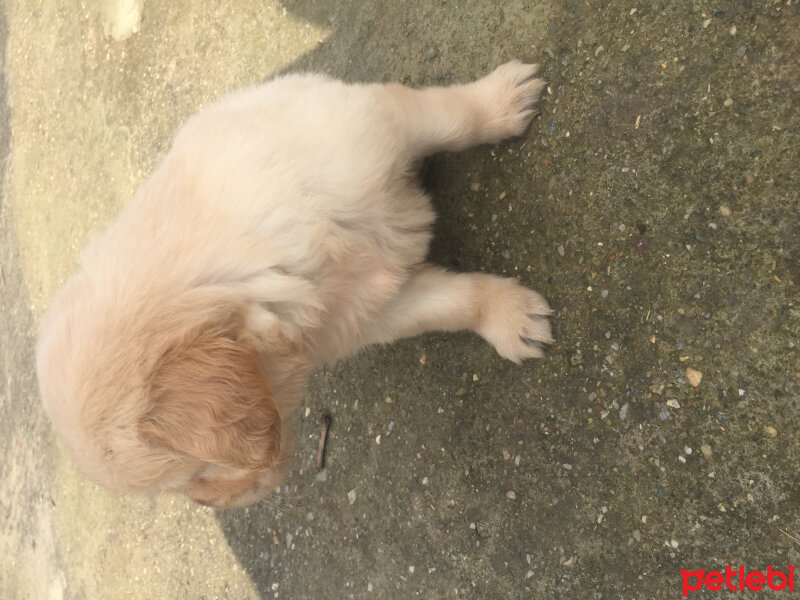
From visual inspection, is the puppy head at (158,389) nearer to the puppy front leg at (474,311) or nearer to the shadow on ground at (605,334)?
the puppy front leg at (474,311)

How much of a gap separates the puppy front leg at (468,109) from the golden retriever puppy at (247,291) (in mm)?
11

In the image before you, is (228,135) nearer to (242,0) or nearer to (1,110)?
(242,0)

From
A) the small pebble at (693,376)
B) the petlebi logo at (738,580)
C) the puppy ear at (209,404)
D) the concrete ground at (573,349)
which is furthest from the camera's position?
the small pebble at (693,376)

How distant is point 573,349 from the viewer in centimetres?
230

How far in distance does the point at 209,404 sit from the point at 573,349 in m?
1.37

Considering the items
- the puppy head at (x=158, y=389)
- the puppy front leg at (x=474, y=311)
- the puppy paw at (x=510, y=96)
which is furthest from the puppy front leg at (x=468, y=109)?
the puppy head at (x=158, y=389)

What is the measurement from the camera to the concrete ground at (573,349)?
1.85 meters

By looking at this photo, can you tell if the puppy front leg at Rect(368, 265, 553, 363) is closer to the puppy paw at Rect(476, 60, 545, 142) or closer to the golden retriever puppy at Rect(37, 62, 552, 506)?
the golden retriever puppy at Rect(37, 62, 552, 506)

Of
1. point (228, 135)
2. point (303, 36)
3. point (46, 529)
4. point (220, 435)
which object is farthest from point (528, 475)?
point (46, 529)

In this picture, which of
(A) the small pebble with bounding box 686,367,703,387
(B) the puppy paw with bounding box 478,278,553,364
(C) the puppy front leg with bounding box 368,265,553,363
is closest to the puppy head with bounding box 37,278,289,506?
(C) the puppy front leg with bounding box 368,265,553,363

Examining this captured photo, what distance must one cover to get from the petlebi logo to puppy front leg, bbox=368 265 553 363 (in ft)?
2.97

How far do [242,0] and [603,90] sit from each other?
266 cm

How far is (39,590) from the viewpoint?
526 cm

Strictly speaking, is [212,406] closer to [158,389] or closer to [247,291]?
[158,389]
